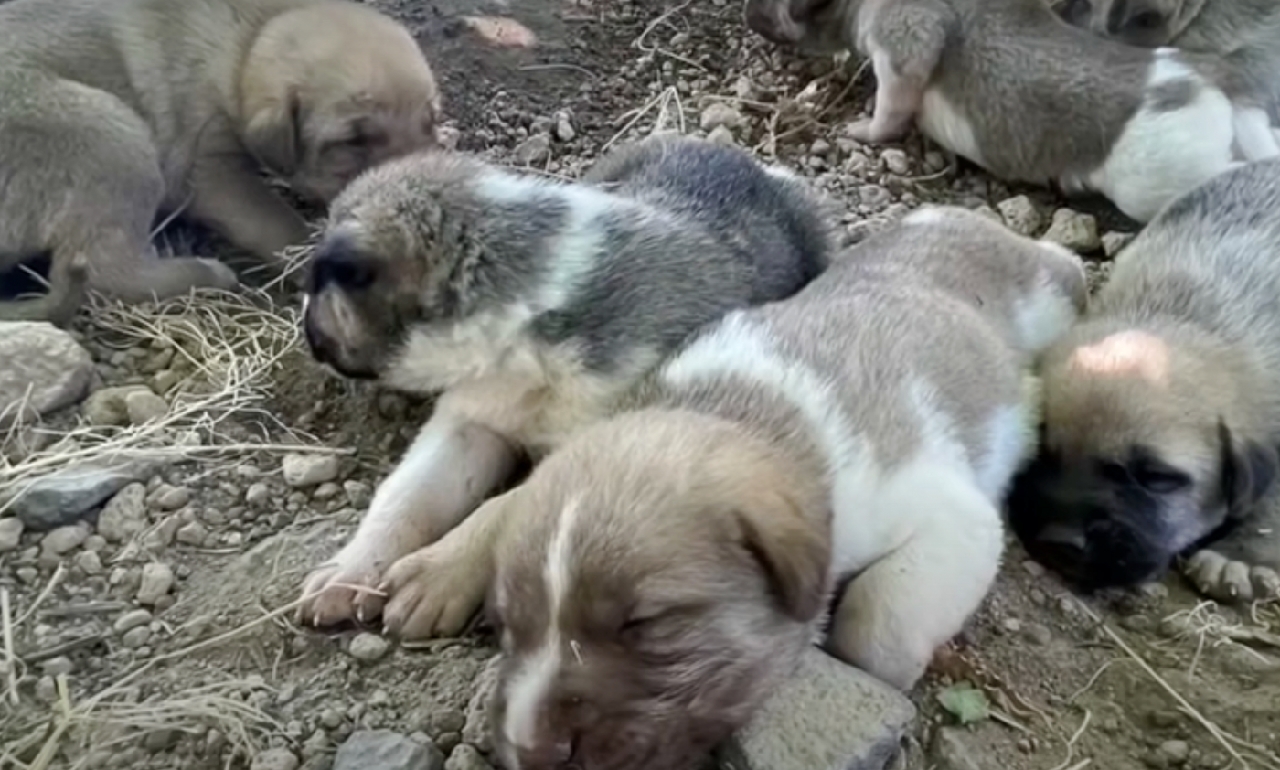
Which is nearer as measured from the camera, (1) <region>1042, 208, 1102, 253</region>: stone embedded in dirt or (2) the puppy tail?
(2) the puppy tail

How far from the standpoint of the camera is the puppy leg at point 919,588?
12.8 feet

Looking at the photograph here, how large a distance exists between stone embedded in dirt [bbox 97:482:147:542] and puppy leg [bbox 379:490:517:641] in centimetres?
86

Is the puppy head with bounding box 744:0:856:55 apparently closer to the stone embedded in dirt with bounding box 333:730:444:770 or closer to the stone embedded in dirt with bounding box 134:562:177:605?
the stone embedded in dirt with bounding box 134:562:177:605

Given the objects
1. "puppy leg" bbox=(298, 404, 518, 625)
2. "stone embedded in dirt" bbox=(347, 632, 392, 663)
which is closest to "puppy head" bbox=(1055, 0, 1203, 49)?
"puppy leg" bbox=(298, 404, 518, 625)

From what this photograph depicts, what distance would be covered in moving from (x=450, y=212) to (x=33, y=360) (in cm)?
151

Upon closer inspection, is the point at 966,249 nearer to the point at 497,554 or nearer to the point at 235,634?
the point at 497,554

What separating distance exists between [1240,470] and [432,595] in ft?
7.97

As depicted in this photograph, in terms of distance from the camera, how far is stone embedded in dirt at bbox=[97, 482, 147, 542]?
4.51m

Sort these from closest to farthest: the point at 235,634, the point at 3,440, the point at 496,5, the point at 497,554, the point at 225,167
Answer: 1. the point at 497,554
2. the point at 235,634
3. the point at 3,440
4. the point at 225,167
5. the point at 496,5

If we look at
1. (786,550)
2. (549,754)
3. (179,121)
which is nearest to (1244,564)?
(786,550)

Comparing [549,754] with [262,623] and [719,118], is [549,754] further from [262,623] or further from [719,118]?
[719,118]

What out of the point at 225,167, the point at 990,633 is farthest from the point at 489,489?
the point at 225,167

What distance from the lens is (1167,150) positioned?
19.6 ft

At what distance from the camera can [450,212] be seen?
4.48 m
